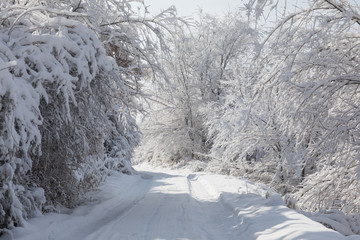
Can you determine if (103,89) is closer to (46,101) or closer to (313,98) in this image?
(46,101)

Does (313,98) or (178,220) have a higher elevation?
(313,98)

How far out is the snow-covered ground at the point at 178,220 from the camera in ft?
15.6

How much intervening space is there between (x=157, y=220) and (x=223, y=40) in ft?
63.7

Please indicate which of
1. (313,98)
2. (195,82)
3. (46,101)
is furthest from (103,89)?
(195,82)

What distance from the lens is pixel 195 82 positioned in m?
24.2

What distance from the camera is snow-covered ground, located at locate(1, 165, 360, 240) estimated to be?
476 centimetres

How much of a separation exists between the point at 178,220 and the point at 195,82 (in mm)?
18640

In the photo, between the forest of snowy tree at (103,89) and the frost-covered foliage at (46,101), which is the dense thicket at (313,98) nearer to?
the forest of snowy tree at (103,89)

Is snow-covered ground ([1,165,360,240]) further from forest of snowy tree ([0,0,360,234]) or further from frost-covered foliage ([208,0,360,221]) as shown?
frost-covered foliage ([208,0,360,221])

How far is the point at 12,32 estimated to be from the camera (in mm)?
5008

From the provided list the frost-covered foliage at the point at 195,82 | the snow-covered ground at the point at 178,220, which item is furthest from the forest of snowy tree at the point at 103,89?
the frost-covered foliage at the point at 195,82

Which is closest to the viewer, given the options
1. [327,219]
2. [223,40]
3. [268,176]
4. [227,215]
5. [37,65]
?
[37,65]

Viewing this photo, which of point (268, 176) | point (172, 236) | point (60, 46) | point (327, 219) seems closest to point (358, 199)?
point (327, 219)

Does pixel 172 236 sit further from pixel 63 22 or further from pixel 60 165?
pixel 63 22
